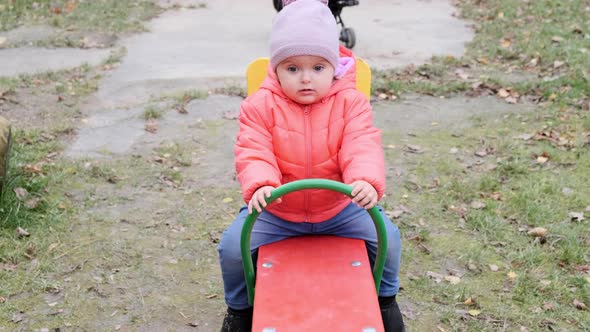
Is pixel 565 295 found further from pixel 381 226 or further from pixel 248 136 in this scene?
pixel 248 136

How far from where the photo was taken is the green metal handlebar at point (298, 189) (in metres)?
2.32

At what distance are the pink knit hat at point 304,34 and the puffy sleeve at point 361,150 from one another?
20 cm

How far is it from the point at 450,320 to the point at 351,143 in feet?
3.75

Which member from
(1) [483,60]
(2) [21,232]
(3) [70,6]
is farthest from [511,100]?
(3) [70,6]

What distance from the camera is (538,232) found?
4.00 m

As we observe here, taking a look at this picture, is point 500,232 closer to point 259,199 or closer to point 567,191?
point 567,191

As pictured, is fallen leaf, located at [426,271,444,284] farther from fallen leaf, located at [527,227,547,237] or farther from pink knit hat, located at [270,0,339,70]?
pink knit hat, located at [270,0,339,70]

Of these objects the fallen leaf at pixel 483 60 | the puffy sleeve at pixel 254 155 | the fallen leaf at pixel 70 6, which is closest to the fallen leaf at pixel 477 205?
the puffy sleeve at pixel 254 155

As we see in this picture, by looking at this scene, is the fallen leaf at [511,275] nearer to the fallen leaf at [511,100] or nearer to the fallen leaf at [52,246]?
the fallen leaf at [52,246]

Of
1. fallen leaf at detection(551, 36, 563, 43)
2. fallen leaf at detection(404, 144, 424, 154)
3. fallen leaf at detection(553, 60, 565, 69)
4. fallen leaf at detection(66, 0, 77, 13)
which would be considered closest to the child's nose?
fallen leaf at detection(404, 144, 424, 154)

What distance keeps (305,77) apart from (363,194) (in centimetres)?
56

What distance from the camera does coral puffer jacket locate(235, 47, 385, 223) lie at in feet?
8.79

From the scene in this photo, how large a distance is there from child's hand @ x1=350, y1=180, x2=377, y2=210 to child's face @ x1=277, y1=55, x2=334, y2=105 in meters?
0.47

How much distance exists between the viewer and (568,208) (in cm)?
429
